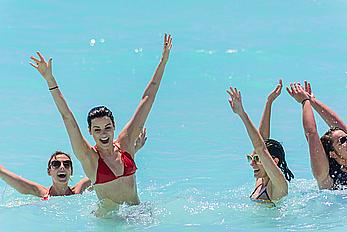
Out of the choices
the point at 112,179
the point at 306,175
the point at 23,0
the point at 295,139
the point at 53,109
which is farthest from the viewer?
the point at 23,0

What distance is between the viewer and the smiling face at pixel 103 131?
4.80 m

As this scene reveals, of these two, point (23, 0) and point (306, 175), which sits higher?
point (23, 0)

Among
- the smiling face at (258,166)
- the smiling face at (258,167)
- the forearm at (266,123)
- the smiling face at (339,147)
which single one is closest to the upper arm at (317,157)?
the smiling face at (339,147)

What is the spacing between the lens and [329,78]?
40.5ft

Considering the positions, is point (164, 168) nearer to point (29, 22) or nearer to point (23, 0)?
point (29, 22)

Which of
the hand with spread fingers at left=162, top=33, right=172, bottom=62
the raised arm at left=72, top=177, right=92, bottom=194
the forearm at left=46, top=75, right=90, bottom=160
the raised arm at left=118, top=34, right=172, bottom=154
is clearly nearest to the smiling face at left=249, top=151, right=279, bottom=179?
the raised arm at left=118, top=34, right=172, bottom=154

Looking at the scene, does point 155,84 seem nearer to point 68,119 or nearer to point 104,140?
point 104,140

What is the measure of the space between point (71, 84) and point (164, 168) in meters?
4.81

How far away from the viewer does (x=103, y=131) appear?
15.8 feet

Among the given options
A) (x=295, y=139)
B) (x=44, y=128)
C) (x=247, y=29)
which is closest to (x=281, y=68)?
(x=247, y=29)

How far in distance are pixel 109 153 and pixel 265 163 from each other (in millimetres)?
1138

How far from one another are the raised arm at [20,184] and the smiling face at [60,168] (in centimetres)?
21

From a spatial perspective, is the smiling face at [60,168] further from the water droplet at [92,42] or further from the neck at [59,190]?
the water droplet at [92,42]

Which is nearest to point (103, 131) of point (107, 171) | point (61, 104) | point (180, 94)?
point (107, 171)
